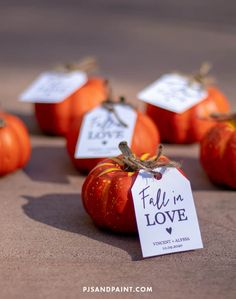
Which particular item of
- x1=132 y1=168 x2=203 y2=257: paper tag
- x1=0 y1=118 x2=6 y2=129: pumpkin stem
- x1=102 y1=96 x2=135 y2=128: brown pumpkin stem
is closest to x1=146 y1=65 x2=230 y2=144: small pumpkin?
x1=102 y1=96 x2=135 y2=128: brown pumpkin stem

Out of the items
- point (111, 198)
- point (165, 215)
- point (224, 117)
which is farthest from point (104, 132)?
point (165, 215)

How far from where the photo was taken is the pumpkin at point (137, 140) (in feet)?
12.3

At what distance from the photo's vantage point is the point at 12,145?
379cm

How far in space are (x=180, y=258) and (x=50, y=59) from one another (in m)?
3.88

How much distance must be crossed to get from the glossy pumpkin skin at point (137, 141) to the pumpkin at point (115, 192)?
622 mm

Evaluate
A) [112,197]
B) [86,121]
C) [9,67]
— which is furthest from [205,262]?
[9,67]

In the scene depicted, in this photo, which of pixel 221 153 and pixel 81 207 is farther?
pixel 221 153

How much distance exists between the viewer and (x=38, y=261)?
113 inches

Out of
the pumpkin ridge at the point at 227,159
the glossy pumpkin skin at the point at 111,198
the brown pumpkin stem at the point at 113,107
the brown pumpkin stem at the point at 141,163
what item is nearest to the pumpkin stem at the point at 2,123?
the brown pumpkin stem at the point at 113,107

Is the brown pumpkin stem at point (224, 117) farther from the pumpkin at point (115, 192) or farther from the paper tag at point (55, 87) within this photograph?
the paper tag at point (55, 87)

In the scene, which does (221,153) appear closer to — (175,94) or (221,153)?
(221,153)

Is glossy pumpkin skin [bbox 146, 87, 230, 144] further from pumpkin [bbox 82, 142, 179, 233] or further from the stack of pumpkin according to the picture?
pumpkin [bbox 82, 142, 179, 233]

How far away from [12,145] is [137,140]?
579mm

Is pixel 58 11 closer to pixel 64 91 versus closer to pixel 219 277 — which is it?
pixel 64 91
